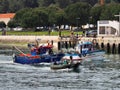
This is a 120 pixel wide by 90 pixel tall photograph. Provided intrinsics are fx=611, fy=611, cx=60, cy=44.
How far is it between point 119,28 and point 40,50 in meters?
42.1

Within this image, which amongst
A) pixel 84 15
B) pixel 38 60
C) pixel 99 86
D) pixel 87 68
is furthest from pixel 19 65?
pixel 84 15

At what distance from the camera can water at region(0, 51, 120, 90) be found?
66.1 m

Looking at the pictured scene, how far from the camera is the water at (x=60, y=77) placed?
66.1 metres

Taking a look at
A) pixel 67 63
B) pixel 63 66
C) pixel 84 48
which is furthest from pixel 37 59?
pixel 84 48

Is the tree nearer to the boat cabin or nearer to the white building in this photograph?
the white building

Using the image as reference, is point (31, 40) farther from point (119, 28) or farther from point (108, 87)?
point (108, 87)

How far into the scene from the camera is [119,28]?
13625cm

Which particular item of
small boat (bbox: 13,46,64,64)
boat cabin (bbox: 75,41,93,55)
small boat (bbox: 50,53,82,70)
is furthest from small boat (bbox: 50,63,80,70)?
boat cabin (bbox: 75,41,93,55)

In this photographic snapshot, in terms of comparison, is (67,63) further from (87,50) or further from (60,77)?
(87,50)

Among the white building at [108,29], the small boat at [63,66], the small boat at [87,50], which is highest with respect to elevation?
the white building at [108,29]

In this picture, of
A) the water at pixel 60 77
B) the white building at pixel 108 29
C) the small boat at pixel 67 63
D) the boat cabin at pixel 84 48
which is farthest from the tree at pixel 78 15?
the small boat at pixel 67 63

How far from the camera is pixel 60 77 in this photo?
246 feet

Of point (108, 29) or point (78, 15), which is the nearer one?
point (108, 29)

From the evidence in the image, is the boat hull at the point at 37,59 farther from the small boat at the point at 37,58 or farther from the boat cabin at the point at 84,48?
the boat cabin at the point at 84,48
